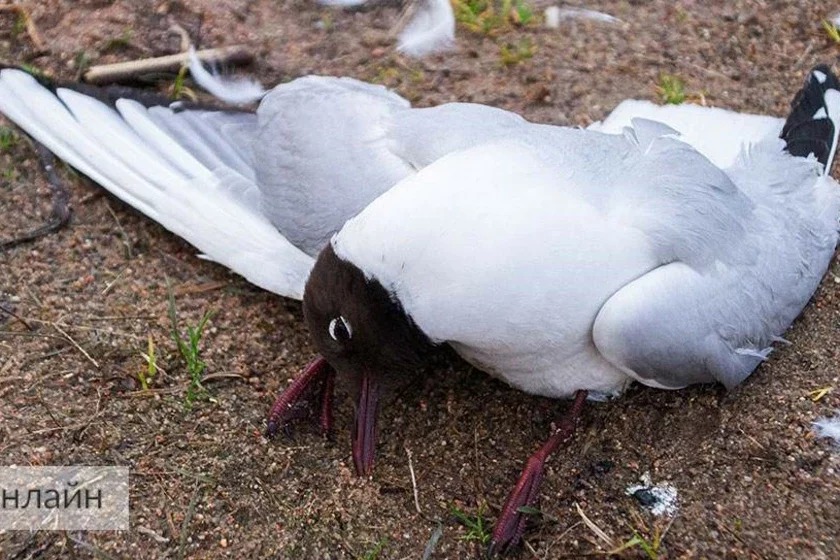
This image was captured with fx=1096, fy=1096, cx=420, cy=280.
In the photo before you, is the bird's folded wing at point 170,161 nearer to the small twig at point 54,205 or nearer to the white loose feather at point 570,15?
the small twig at point 54,205

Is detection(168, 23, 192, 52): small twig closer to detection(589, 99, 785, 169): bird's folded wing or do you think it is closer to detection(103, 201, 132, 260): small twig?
detection(103, 201, 132, 260): small twig

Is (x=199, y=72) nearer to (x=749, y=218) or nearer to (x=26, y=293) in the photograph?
(x=26, y=293)

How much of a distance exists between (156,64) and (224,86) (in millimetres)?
269


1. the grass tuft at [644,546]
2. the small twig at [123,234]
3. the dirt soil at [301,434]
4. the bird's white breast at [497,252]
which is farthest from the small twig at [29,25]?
the grass tuft at [644,546]

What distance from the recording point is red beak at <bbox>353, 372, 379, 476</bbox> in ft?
9.62

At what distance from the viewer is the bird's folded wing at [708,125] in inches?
147

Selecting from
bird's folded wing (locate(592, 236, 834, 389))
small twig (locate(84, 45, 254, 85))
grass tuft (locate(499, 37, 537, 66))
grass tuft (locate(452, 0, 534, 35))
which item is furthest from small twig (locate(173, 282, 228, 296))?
grass tuft (locate(452, 0, 534, 35))

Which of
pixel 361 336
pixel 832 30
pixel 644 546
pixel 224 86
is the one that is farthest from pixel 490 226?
pixel 832 30

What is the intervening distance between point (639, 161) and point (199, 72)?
6.25ft

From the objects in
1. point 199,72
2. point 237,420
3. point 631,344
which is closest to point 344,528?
point 237,420

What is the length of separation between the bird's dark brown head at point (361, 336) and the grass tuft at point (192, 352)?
0.41 m

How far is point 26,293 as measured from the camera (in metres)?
3.38

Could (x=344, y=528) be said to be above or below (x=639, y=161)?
below

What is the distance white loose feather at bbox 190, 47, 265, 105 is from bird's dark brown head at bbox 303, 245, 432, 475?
4.91 feet
